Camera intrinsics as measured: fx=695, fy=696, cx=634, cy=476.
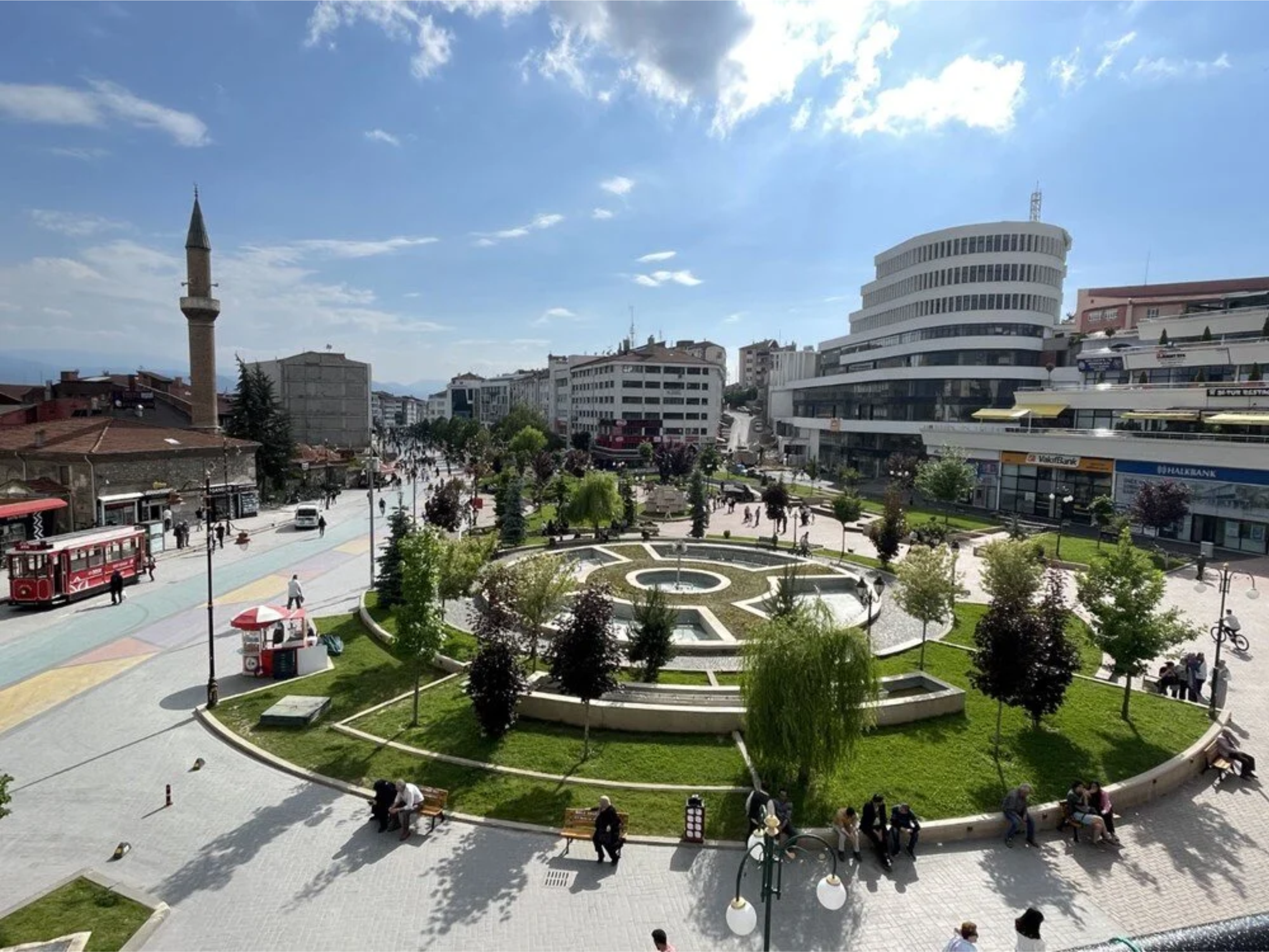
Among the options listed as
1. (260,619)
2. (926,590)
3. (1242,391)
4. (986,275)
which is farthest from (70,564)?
(986,275)

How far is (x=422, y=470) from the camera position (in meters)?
77.1

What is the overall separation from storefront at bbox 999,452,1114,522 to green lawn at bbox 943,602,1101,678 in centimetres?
1953

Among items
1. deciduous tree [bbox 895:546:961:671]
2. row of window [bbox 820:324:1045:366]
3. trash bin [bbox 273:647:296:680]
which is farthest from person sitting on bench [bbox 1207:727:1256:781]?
row of window [bbox 820:324:1045:366]

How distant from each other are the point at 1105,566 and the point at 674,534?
2486 cm

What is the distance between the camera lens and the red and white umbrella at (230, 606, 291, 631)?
1748 centimetres

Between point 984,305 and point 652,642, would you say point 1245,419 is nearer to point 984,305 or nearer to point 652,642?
point 984,305

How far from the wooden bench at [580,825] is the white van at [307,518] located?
33.6 metres

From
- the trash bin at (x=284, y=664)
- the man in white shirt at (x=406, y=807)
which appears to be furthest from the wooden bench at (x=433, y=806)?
the trash bin at (x=284, y=664)

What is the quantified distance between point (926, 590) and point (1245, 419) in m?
30.6

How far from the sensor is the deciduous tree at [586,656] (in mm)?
13500

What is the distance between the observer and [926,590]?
1869cm

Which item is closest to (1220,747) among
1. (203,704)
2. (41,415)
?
(203,704)

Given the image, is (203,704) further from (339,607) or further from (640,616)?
(640,616)

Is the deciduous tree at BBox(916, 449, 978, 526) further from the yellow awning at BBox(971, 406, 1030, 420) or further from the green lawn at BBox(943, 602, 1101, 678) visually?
the green lawn at BBox(943, 602, 1101, 678)
